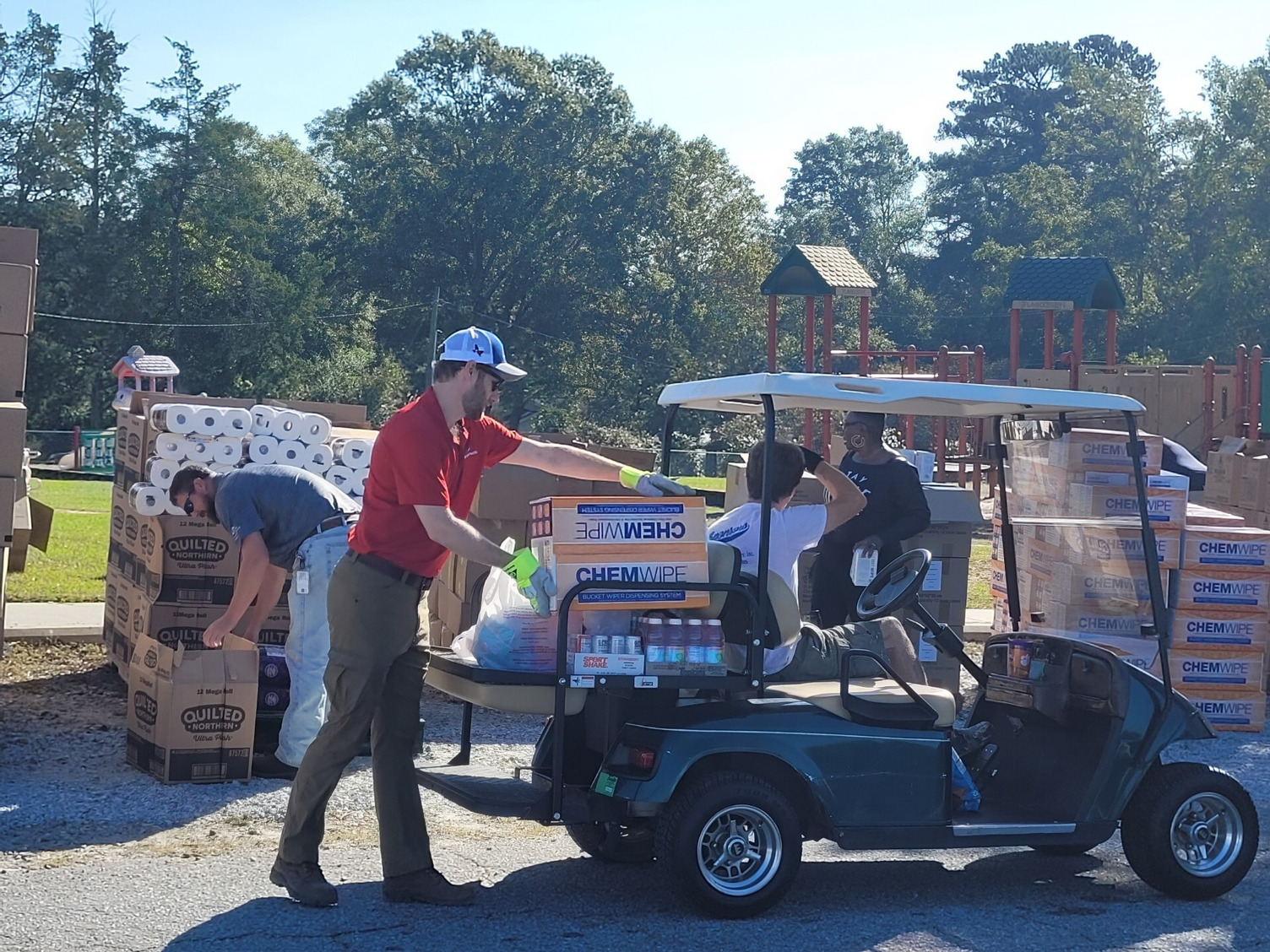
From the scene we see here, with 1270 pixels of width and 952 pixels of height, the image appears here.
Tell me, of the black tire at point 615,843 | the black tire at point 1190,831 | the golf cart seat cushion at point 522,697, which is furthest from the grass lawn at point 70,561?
the black tire at point 1190,831

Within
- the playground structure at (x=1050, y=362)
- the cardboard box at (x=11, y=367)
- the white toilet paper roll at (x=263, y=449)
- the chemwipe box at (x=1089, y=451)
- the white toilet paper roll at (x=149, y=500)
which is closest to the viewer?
the chemwipe box at (x=1089, y=451)

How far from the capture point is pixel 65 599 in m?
11.8

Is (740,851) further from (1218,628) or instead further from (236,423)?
(1218,628)

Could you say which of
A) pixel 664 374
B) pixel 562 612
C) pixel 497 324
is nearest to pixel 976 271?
pixel 664 374

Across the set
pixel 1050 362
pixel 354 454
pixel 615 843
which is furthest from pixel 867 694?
pixel 1050 362

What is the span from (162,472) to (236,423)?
1.63ft

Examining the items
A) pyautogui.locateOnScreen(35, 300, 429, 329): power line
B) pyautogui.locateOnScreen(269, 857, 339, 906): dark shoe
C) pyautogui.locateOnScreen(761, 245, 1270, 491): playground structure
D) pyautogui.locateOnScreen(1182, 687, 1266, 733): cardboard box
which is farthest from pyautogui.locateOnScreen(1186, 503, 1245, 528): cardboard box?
pyautogui.locateOnScreen(35, 300, 429, 329): power line

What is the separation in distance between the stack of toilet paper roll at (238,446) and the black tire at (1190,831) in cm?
456

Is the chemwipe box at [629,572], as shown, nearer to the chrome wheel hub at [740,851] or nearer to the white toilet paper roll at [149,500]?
the chrome wheel hub at [740,851]

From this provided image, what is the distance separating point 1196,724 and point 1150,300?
58.4 metres

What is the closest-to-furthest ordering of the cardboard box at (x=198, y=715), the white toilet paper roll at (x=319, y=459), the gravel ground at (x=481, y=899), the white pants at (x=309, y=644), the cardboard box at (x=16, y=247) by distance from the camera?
the gravel ground at (x=481, y=899) < the cardboard box at (x=198, y=715) < the white pants at (x=309, y=644) < the cardboard box at (x=16, y=247) < the white toilet paper roll at (x=319, y=459)

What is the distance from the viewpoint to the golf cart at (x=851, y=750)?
16.2 feet

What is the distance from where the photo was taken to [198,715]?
6711 millimetres

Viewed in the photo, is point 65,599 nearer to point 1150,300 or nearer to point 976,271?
point 1150,300
